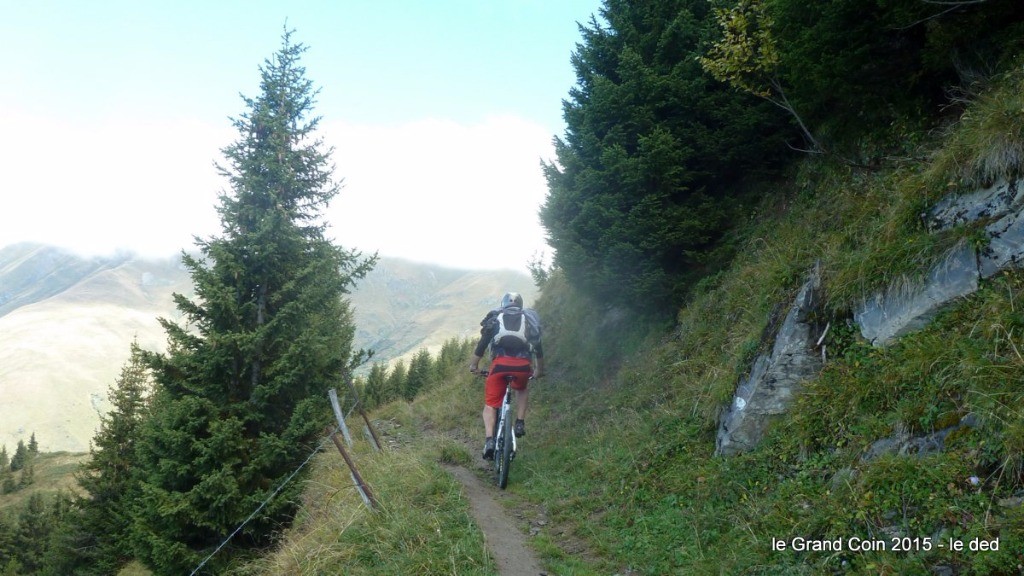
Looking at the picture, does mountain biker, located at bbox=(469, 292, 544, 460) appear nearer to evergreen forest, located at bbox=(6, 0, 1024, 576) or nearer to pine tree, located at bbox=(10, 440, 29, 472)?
evergreen forest, located at bbox=(6, 0, 1024, 576)

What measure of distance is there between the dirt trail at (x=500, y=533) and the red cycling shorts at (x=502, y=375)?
48.3 inches

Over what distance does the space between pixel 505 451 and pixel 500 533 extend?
177 centimetres

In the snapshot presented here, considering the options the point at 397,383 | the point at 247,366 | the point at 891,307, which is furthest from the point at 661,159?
the point at 397,383

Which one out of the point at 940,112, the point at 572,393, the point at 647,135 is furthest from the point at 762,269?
the point at 572,393

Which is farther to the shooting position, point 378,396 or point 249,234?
point 378,396

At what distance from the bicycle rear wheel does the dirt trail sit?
8.0 inches

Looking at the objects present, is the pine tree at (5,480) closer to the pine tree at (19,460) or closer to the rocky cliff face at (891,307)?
the pine tree at (19,460)

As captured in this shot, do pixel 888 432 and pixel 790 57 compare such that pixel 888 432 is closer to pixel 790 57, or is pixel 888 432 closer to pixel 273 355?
pixel 790 57

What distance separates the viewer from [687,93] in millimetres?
9547

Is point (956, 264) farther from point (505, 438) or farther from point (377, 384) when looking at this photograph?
point (377, 384)

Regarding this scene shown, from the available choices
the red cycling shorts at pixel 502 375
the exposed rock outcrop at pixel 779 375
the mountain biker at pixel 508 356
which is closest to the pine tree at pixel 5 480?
the mountain biker at pixel 508 356

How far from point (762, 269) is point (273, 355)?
383 inches

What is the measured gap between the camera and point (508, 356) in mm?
8125

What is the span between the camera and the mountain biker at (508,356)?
798 centimetres
